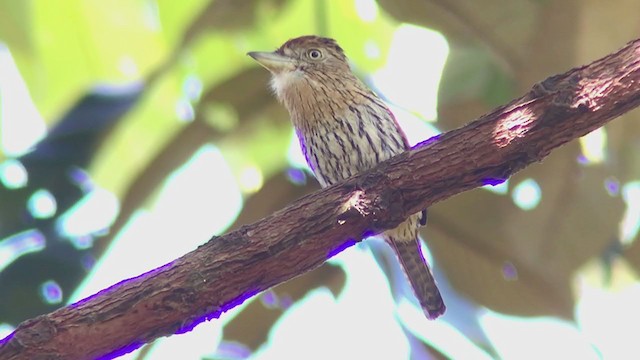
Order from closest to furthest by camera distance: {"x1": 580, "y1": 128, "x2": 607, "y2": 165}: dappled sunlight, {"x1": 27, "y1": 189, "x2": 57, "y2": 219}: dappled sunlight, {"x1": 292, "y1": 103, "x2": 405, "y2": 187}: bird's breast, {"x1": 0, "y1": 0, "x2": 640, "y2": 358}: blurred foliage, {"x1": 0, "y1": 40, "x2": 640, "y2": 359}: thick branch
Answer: {"x1": 0, "y1": 40, "x2": 640, "y2": 359}: thick branch, {"x1": 292, "y1": 103, "x2": 405, "y2": 187}: bird's breast, {"x1": 0, "y1": 0, "x2": 640, "y2": 358}: blurred foliage, {"x1": 580, "y1": 128, "x2": 607, "y2": 165}: dappled sunlight, {"x1": 27, "y1": 189, "x2": 57, "y2": 219}: dappled sunlight

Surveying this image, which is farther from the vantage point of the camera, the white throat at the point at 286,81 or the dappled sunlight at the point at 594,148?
the dappled sunlight at the point at 594,148

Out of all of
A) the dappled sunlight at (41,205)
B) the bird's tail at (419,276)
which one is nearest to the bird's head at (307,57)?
the bird's tail at (419,276)

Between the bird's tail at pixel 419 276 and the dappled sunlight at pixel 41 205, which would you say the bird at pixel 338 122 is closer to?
the bird's tail at pixel 419 276

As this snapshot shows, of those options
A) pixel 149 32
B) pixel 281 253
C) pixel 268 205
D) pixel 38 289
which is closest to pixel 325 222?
pixel 281 253

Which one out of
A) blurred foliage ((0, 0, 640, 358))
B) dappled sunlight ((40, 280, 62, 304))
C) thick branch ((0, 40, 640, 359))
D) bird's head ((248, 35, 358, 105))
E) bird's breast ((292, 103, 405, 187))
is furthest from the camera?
dappled sunlight ((40, 280, 62, 304))

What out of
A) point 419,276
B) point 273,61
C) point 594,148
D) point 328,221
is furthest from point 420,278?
point 328,221

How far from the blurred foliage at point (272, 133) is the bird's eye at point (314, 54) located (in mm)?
311

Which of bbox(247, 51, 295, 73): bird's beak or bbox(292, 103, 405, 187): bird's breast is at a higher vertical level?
bbox(247, 51, 295, 73): bird's beak

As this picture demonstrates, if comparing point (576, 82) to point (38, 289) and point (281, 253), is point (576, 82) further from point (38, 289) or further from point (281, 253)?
point (38, 289)

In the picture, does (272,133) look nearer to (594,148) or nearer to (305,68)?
(305,68)

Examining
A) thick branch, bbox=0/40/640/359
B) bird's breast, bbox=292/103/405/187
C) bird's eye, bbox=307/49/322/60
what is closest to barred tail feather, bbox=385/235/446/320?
bird's breast, bbox=292/103/405/187

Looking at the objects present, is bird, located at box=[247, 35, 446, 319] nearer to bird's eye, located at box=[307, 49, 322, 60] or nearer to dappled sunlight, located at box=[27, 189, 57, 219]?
bird's eye, located at box=[307, 49, 322, 60]

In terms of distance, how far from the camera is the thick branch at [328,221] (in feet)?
7.86

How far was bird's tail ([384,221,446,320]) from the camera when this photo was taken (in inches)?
153
